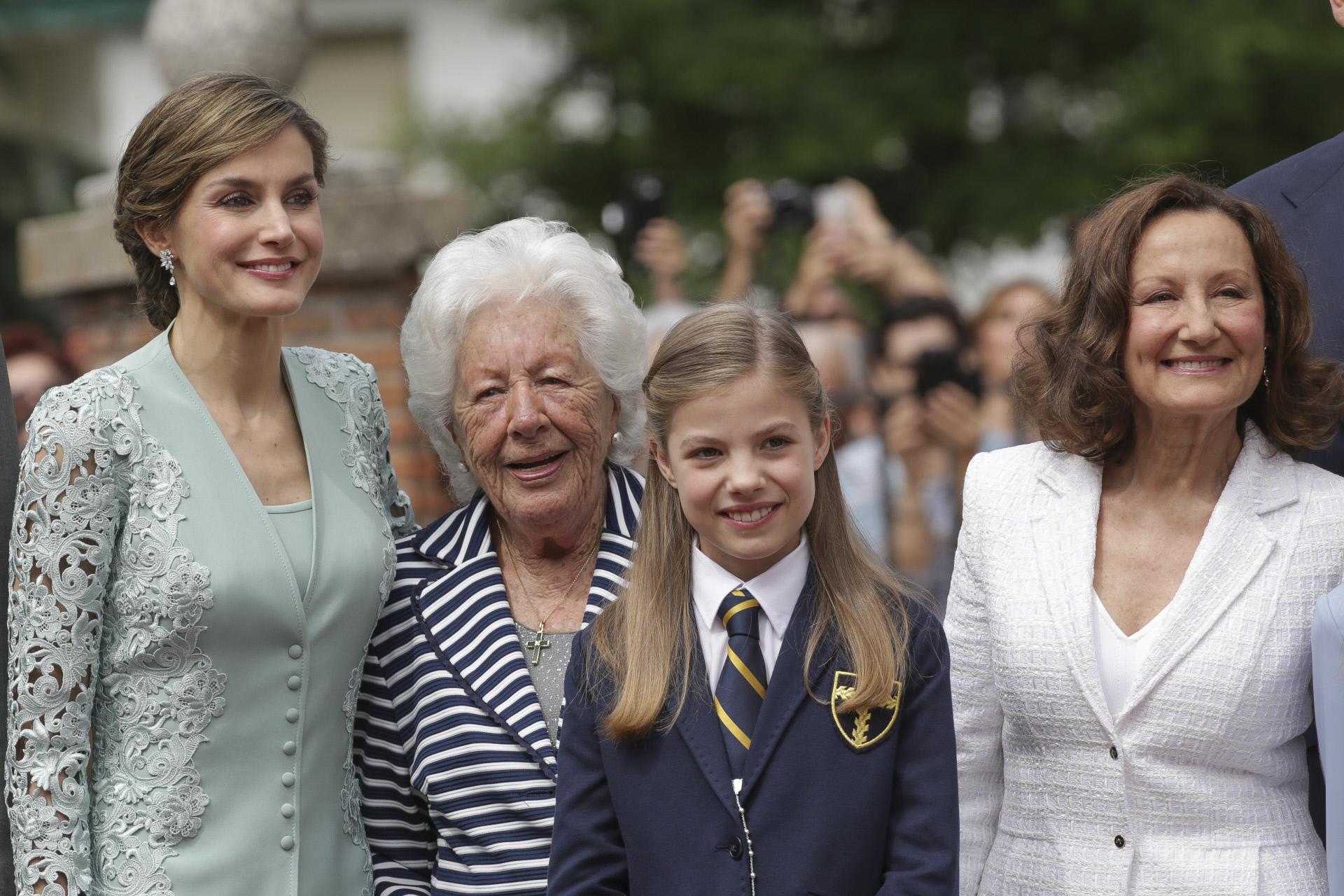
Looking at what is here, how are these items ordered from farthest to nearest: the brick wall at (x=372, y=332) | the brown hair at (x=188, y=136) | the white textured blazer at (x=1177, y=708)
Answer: the brick wall at (x=372, y=332) → the brown hair at (x=188, y=136) → the white textured blazer at (x=1177, y=708)

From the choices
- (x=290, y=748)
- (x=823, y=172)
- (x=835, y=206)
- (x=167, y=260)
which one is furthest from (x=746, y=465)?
(x=823, y=172)

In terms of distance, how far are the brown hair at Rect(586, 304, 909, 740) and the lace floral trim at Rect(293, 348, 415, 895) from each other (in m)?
0.51

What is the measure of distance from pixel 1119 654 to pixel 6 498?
2025 millimetres

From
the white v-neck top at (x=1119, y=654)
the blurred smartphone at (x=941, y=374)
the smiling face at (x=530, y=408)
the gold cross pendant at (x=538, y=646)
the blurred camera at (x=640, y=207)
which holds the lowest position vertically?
the white v-neck top at (x=1119, y=654)

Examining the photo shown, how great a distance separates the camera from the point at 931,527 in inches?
220

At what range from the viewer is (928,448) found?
18.5ft

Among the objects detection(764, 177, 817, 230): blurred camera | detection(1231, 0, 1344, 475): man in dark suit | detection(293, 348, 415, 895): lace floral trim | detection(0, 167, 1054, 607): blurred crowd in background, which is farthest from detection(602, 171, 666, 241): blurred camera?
detection(1231, 0, 1344, 475): man in dark suit

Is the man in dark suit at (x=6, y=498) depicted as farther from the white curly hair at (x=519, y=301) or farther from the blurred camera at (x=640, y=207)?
the blurred camera at (x=640, y=207)

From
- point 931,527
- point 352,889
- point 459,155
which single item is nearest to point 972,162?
point 459,155

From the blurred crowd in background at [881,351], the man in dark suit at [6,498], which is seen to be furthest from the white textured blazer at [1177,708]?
the blurred crowd in background at [881,351]

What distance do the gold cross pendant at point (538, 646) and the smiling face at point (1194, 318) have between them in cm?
120

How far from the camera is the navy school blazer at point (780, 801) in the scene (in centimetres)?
265

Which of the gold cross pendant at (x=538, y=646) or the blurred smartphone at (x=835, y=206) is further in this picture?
the blurred smartphone at (x=835, y=206)

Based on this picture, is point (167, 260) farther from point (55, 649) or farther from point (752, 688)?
point (752, 688)
